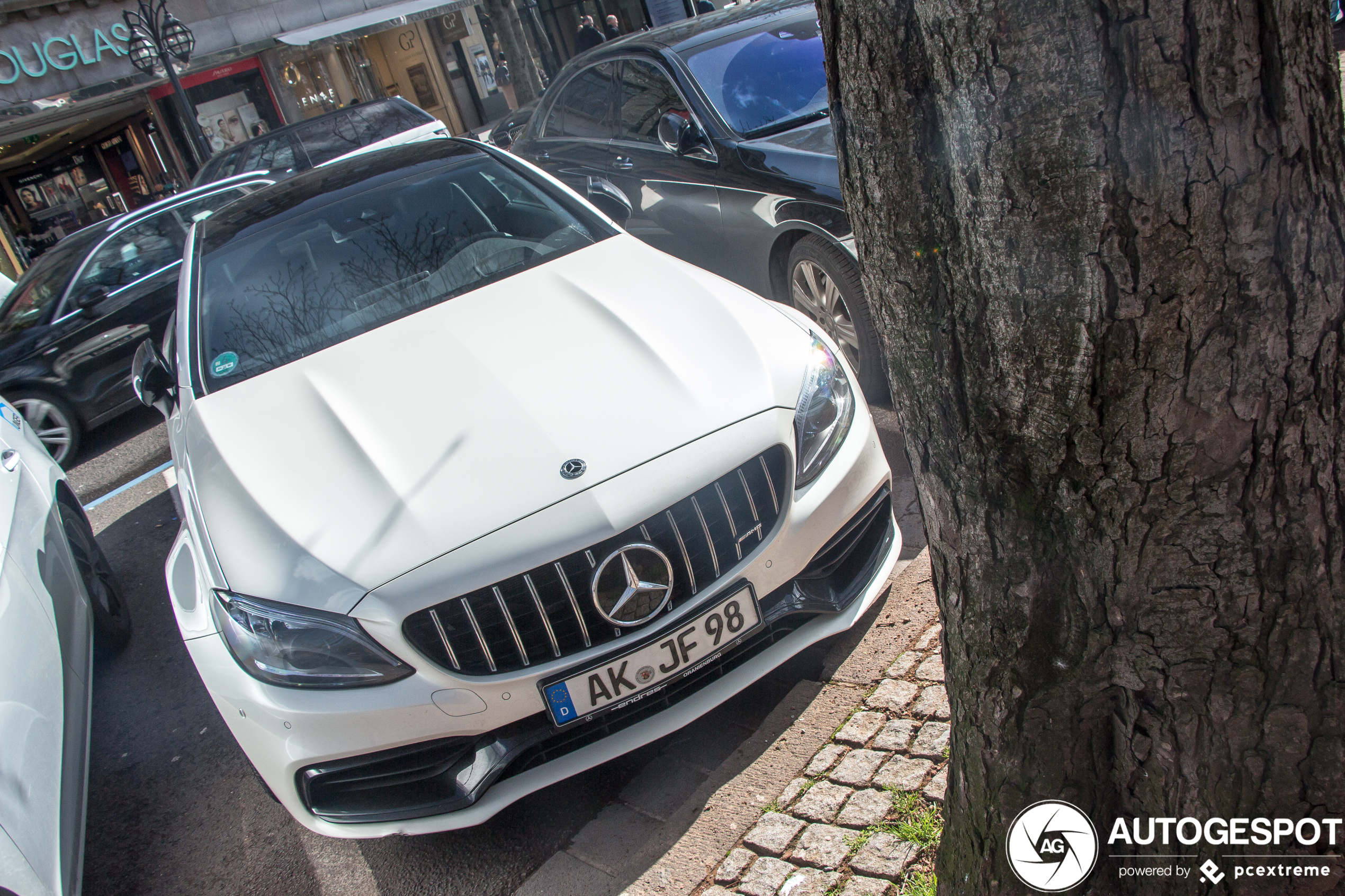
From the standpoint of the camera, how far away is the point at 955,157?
123 centimetres

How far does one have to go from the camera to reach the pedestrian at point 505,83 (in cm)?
2550

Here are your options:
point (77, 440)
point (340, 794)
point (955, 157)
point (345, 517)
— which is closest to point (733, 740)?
point (340, 794)

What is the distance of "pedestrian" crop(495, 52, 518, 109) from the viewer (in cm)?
2550

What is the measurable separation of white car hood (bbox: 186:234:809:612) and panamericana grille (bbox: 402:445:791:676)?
0.16 m

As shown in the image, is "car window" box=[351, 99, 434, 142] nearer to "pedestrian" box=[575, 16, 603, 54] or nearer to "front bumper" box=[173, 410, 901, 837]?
"pedestrian" box=[575, 16, 603, 54]

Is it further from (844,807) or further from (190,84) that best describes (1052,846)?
(190,84)

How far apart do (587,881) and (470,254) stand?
91.7 inches

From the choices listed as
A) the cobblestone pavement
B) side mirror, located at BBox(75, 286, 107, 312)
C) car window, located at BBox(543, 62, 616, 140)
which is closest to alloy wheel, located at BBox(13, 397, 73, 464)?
side mirror, located at BBox(75, 286, 107, 312)

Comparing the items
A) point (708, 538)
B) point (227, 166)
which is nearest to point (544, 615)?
point (708, 538)

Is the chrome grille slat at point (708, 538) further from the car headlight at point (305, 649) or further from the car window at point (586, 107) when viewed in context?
the car window at point (586, 107)

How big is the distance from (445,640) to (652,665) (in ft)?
1.65

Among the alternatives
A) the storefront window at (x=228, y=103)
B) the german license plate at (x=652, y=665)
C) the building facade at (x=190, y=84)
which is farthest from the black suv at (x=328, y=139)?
the storefront window at (x=228, y=103)

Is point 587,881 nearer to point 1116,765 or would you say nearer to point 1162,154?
point 1116,765

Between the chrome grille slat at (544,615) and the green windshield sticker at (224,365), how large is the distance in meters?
1.65
